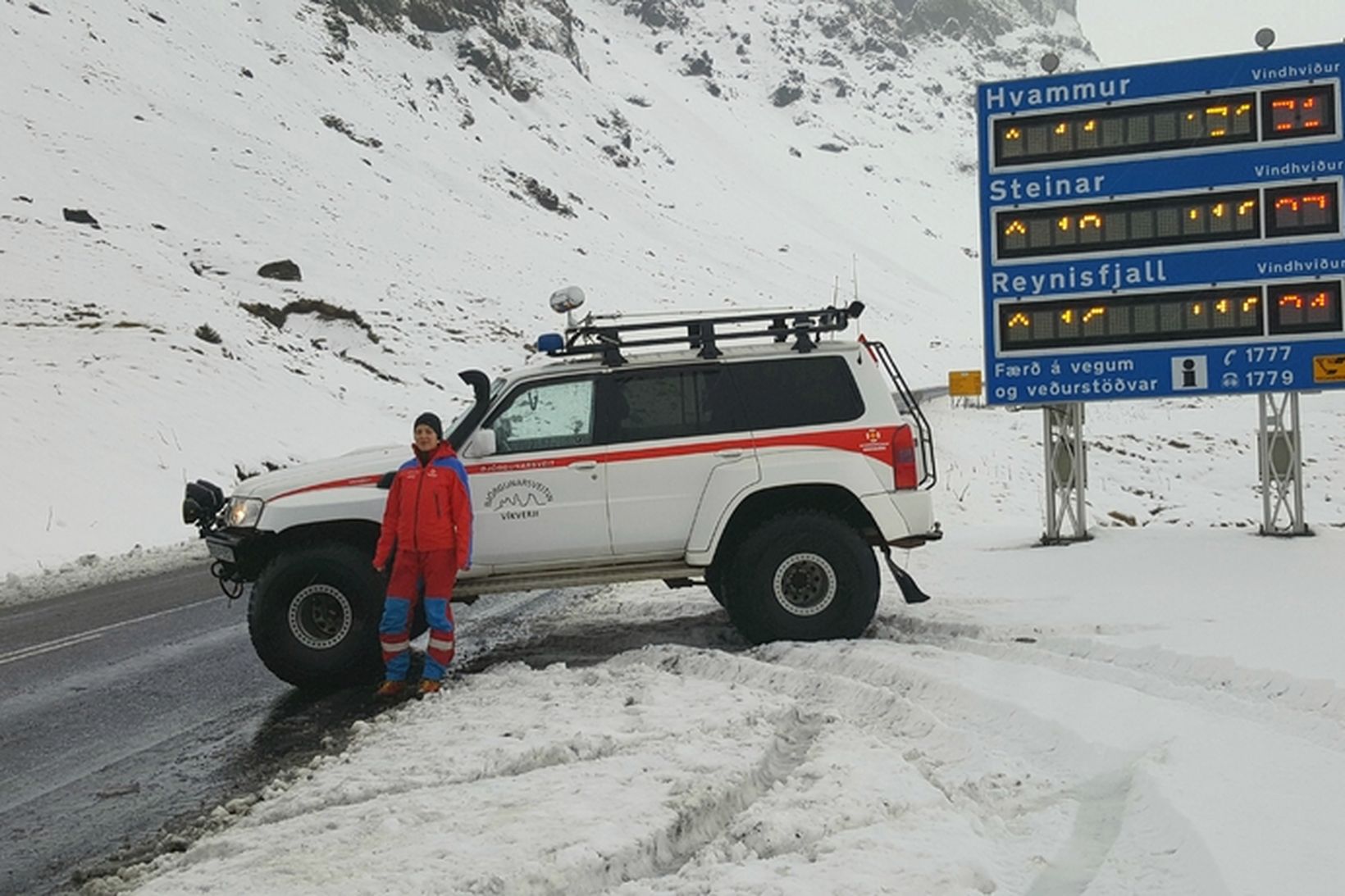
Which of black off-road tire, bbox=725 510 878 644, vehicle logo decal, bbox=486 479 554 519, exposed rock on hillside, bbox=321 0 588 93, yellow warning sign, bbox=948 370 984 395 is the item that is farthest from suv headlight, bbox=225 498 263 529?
exposed rock on hillside, bbox=321 0 588 93

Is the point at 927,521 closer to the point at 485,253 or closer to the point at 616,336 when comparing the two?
the point at 616,336

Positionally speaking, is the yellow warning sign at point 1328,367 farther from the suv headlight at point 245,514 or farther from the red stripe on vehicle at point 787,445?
the suv headlight at point 245,514

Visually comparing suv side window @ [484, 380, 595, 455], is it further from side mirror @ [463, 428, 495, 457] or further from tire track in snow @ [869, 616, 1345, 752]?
tire track in snow @ [869, 616, 1345, 752]

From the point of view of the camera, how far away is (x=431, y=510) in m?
7.40

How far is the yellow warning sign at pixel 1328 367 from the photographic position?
39.7ft

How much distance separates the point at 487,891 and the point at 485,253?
Answer: 53.8 m

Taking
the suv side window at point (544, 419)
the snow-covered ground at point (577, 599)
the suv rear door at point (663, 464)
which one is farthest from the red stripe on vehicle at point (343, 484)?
the suv rear door at point (663, 464)

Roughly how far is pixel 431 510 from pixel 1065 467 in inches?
342

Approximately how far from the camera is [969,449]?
24.6m

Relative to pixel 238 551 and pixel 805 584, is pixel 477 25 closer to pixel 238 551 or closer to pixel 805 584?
pixel 238 551

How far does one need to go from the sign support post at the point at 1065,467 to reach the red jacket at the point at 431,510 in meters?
7.96

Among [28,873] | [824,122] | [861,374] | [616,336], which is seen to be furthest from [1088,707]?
[824,122]

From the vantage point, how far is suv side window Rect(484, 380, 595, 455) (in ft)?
27.3

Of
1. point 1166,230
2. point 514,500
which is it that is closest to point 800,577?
point 514,500
